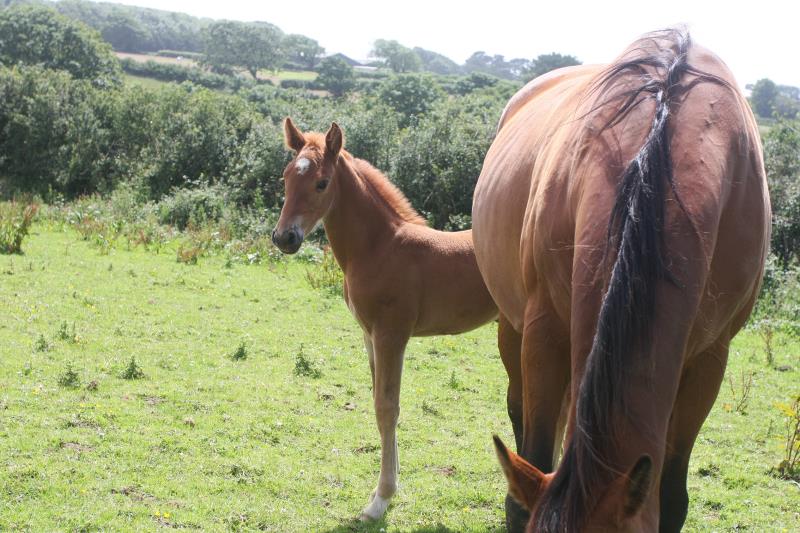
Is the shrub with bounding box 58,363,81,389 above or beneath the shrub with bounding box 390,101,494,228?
beneath

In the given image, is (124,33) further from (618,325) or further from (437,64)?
(618,325)

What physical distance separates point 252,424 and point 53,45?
133 ft

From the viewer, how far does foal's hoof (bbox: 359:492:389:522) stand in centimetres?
445

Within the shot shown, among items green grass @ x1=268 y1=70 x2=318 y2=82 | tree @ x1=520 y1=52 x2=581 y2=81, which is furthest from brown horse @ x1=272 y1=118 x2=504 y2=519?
green grass @ x1=268 y1=70 x2=318 y2=82

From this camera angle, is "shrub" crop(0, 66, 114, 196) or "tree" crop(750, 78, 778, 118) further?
"tree" crop(750, 78, 778, 118)

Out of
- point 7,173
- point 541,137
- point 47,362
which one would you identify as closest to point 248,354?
point 47,362

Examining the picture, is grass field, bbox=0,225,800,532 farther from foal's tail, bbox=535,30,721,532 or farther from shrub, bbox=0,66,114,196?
shrub, bbox=0,66,114,196

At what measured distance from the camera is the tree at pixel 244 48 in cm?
7691

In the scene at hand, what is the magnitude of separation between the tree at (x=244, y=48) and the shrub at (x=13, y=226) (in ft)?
209

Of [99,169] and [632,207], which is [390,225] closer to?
[632,207]

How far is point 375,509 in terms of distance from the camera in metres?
4.47

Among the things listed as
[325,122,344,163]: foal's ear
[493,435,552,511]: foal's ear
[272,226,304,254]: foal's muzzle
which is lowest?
[272,226,304,254]: foal's muzzle

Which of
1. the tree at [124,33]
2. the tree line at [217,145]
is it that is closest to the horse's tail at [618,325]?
the tree line at [217,145]

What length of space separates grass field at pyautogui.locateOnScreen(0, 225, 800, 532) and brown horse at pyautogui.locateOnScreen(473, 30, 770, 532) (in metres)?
2.18
